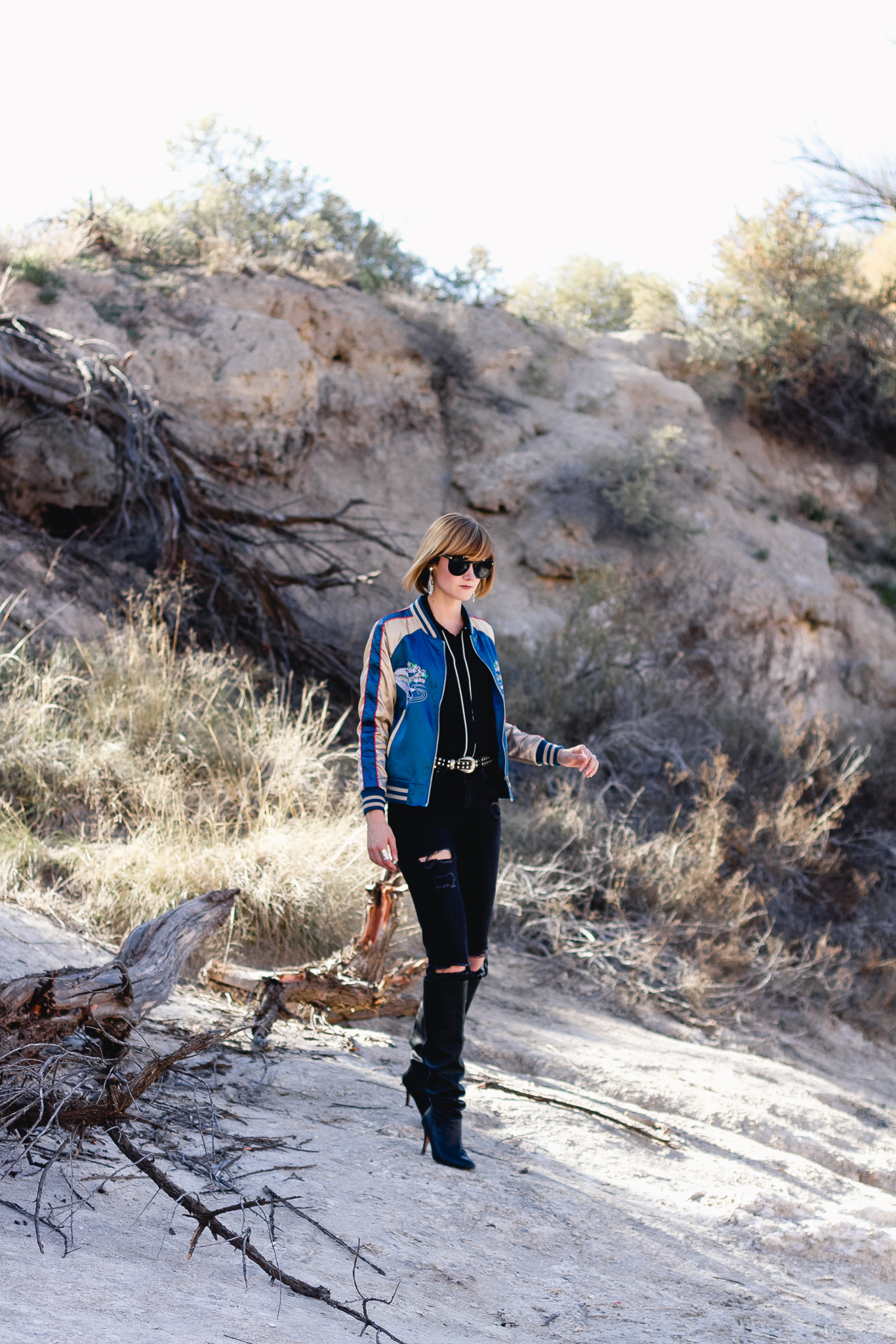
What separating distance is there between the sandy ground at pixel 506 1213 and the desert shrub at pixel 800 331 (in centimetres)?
1306

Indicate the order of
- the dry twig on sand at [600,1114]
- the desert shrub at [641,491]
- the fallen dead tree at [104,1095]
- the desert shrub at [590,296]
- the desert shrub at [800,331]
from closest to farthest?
the fallen dead tree at [104,1095]
the dry twig on sand at [600,1114]
the desert shrub at [641,491]
the desert shrub at [800,331]
the desert shrub at [590,296]

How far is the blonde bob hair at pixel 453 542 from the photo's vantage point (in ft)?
10.4

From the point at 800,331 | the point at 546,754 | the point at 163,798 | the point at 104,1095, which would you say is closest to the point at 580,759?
the point at 546,754

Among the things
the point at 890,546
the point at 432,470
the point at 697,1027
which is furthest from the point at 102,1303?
the point at 890,546

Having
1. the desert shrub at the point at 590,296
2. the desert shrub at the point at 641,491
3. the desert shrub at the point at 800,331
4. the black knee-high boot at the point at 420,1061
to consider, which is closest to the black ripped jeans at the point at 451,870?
the black knee-high boot at the point at 420,1061

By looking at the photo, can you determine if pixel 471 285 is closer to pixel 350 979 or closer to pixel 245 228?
pixel 245 228

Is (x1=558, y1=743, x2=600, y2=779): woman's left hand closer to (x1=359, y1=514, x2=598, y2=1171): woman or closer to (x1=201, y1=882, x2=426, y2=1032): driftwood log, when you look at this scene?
(x1=359, y1=514, x2=598, y2=1171): woman

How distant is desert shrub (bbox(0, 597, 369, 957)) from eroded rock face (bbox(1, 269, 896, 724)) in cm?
308

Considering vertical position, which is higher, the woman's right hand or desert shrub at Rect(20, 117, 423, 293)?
desert shrub at Rect(20, 117, 423, 293)

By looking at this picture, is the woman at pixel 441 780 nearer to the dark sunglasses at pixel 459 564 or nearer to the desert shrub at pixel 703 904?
the dark sunglasses at pixel 459 564

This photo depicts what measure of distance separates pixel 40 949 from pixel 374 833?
1769 mm

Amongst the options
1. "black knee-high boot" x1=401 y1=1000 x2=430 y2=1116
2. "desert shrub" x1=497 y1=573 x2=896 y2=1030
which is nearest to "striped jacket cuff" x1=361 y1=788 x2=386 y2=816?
"black knee-high boot" x1=401 y1=1000 x2=430 y2=1116

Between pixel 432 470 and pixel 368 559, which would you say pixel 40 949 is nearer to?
pixel 368 559

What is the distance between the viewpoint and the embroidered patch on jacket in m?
3.09
